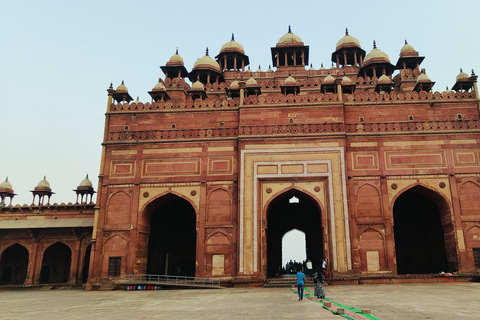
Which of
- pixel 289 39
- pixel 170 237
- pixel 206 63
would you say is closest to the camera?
pixel 170 237

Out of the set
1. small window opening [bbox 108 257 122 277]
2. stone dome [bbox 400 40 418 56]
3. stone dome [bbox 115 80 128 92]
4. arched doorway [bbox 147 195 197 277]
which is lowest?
small window opening [bbox 108 257 122 277]

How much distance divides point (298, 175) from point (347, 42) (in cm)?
1616

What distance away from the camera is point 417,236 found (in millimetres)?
22688

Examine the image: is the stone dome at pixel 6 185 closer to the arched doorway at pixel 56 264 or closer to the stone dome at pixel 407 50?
the arched doorway at pixel 56 264

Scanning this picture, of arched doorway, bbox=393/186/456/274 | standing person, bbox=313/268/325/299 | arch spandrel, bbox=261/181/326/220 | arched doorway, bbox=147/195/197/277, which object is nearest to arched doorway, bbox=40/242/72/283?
arched doorway, bbox=147/195/197/277

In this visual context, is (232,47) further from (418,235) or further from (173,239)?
(418,235)

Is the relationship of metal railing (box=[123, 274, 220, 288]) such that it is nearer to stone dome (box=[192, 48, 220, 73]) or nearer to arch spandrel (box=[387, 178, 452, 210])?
arch spandrel (box=[387, 178, 452, 210])

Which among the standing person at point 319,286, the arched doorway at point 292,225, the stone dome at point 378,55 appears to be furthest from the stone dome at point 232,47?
the standing person at point 319,286

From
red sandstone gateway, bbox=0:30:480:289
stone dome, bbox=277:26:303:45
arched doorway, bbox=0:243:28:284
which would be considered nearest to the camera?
red sandstone gateway, bbox=0:30:480:289

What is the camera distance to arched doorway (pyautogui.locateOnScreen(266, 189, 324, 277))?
24234mm

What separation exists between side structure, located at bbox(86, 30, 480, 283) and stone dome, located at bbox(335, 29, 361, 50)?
10199 mm

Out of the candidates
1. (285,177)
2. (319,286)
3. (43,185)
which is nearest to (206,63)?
(285,177)

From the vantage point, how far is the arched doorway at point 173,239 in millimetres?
22500

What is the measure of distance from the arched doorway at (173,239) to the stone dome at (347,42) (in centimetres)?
1718
